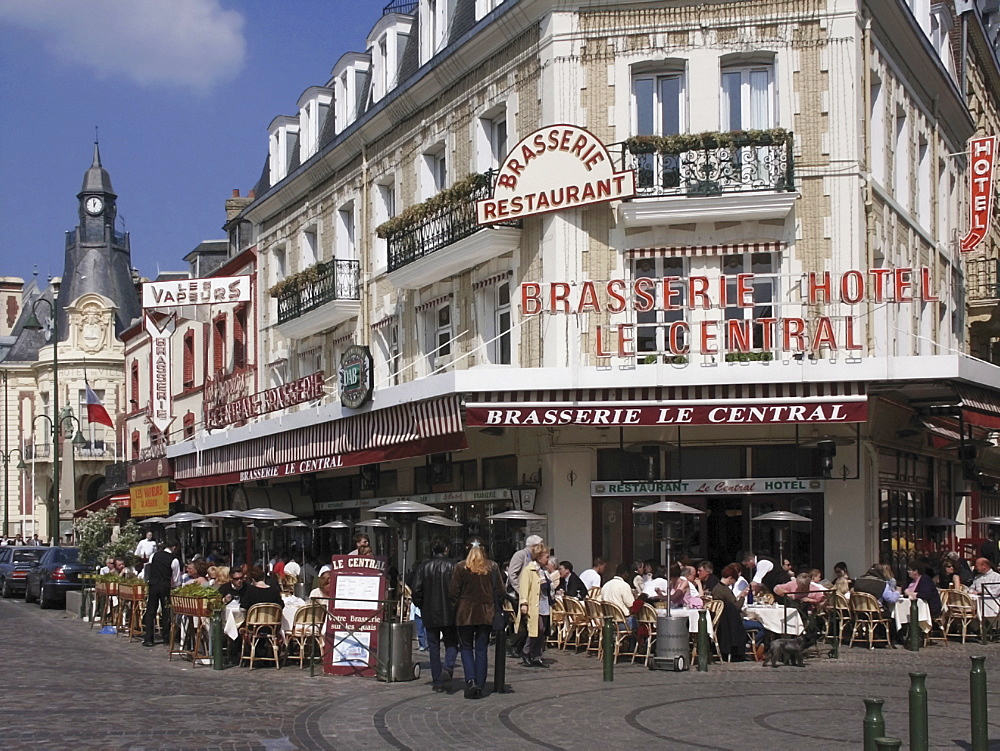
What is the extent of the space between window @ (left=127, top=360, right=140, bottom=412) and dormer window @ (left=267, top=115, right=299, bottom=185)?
19.1m

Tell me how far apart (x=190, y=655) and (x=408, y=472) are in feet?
30.8

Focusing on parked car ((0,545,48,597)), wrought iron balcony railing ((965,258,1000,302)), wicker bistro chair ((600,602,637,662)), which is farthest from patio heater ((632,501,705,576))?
parked car ((0,545,48,597))

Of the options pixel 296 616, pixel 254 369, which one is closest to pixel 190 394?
pixel 254 369

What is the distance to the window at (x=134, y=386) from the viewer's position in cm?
5081

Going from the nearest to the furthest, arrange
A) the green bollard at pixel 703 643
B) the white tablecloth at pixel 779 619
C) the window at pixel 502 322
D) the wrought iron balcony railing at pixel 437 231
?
1. the green bollard at pixel 703 643
2. the white tablecloth at pixel 779 619
3. the wrought iron balcony railing at pixel 437 231
4. the window at pixel 502 322

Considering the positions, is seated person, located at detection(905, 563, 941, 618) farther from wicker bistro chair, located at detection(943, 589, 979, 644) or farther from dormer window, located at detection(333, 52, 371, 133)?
dormer window, located at detection(333, 52, 371, 133)

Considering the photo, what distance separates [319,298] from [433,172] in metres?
4.61

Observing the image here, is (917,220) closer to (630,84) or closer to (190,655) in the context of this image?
(630,84)

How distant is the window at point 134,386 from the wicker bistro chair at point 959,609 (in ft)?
123

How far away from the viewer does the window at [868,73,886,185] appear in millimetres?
21513

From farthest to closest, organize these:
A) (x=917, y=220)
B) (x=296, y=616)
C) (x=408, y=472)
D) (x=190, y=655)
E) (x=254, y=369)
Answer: (x=254, y=369) < (x=408, y=472) < (x=917, y=220) < (x=190, y=655) < (x=296, y=616)

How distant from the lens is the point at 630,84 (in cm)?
2047

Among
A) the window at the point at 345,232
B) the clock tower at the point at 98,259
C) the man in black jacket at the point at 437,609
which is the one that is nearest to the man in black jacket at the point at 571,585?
the man in black jacket at the point at 437,609

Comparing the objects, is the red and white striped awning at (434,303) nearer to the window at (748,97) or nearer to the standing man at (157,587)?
the window at (748,97)
